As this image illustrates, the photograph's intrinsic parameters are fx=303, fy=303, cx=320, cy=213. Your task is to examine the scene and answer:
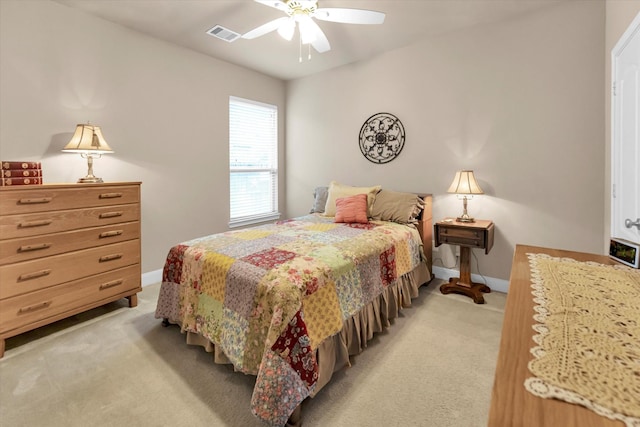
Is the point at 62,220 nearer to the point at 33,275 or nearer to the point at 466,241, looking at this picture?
the point at 33,275

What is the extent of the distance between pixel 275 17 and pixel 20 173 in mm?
2418

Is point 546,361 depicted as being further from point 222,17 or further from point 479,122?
point 222,17

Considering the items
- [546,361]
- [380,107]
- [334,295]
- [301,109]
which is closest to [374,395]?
[334,295]

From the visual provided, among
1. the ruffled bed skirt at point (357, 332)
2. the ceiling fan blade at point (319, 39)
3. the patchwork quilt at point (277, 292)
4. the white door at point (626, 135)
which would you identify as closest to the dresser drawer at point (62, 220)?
the patchwork quilt at point (277, 292)

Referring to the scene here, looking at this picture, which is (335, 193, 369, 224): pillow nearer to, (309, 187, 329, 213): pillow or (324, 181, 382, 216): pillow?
(324, 181, 382, 216): pillow

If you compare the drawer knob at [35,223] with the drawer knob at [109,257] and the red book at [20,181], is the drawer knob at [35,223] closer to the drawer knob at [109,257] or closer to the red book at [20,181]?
the red book at [20,181]

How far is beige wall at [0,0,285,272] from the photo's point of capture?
2.46 meters

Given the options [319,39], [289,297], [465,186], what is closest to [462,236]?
[465,186]

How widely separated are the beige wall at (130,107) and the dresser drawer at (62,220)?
1.91 feet

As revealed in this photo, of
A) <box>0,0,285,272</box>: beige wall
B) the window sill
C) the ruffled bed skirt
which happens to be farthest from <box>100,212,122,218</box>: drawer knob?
the window sill

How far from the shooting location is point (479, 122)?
10.3ft

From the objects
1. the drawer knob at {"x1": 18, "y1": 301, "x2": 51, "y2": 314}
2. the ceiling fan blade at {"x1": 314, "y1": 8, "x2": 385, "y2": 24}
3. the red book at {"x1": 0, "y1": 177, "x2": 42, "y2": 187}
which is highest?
the ceiling fan blade at {"x1": 314, "y1": 8, "x2": 385, "y2": 24}

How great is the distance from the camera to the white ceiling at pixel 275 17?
8.63 feet

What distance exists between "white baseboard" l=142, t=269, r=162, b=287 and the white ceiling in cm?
255
